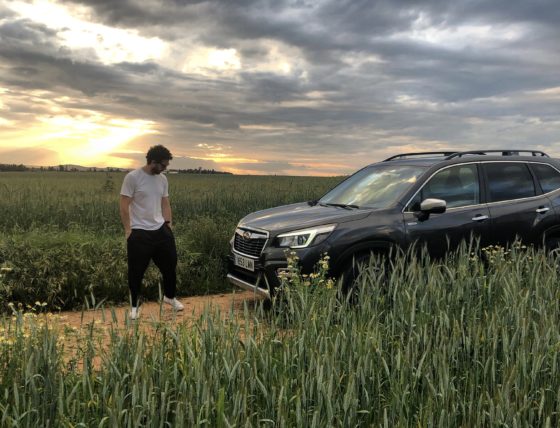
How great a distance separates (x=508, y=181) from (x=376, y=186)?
78.8 inches

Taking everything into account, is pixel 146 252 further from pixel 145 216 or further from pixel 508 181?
pixel 508 181

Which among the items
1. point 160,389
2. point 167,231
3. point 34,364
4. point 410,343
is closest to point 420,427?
point 410,343

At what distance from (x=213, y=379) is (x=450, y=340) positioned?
155cm

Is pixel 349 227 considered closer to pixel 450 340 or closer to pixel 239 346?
pixel 450 340

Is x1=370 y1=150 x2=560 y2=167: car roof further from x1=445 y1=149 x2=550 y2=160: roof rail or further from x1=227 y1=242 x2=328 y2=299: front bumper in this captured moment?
x1=227 y1=242 x2=328 y2=299: front bumper

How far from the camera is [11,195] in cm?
1681

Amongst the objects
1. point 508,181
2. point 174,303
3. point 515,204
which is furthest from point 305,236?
point 508,181

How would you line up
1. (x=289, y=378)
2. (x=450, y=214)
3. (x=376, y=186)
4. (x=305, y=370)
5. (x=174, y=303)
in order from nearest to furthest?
(x=289, y=378) < (x=305, y=370) < (x=450, y=214) < (x=174, y=303) < (x=376, y=186)

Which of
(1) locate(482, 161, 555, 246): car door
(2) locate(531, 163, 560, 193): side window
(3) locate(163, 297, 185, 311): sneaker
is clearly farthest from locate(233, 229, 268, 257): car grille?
(2) locate(531, 163, 560, 193): side window

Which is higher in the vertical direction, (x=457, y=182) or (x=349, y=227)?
(x=457, y=182)

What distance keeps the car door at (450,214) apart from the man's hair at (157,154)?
2.99 metres

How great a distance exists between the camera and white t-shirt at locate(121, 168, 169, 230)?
6.22 meters

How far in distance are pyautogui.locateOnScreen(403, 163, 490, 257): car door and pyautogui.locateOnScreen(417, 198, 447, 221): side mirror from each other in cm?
4

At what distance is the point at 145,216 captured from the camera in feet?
20.8
